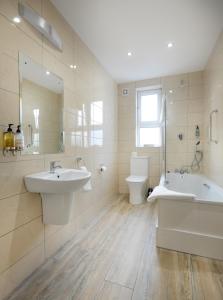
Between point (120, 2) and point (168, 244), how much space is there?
2608 mm

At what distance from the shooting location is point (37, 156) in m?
1.62

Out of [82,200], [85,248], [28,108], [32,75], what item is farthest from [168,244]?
[32,75]

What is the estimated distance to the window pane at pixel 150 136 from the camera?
12.8ft

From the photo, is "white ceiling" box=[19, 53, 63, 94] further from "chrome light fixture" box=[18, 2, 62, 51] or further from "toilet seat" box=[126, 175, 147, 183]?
"toilet seat" box=[126, 175, 147, 183]

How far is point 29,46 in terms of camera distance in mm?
1511

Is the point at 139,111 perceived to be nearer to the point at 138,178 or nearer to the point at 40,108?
the point at 138,178

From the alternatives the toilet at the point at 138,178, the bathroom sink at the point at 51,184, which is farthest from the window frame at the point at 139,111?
the bathroom sink at the point at 51,184

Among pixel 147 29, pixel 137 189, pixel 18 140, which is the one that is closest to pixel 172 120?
pixel 137 189

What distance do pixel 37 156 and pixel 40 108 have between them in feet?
1.58

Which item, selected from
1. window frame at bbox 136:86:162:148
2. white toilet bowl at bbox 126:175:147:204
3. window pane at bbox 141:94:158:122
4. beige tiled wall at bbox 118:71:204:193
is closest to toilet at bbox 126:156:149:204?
white toilet bowl at bbox 126:175:147:204

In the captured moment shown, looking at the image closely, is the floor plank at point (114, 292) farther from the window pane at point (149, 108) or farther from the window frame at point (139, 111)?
the window pane at point (149, 108)

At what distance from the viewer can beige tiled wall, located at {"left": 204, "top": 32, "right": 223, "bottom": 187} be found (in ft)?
7.55

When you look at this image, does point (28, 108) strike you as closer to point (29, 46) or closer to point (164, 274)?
point (29, 46)

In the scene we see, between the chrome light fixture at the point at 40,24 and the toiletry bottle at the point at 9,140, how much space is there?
3.22ft
